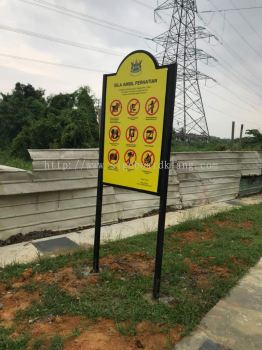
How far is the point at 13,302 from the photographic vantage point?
291 cm

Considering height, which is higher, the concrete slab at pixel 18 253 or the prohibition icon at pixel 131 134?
the prohibition icon at pixel 131 134

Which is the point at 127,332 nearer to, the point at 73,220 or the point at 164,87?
the point at 164,87

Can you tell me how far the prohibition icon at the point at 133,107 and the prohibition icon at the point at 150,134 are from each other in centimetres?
23

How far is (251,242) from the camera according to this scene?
5.03 metres

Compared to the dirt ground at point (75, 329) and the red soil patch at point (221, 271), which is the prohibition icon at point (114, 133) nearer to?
the dirt ground at point (75, 329)

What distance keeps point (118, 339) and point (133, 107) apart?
2.04m

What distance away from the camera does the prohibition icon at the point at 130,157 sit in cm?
322

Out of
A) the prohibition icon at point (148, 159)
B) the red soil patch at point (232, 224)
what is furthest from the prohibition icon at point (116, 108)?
the red soil patch at point (232, 224)

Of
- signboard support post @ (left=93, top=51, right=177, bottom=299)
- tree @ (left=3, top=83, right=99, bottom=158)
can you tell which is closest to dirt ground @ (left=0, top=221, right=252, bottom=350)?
signboard support post @ (left=93, top=51, right=177, bottom=299)

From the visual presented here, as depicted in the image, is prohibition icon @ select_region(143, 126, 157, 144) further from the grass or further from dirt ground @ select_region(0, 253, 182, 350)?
the grass

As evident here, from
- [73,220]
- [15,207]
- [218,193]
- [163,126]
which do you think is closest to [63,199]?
[73,220]

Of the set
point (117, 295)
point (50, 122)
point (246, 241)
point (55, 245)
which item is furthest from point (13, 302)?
point (50, 122)

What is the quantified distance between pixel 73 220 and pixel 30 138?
1051 centimetres

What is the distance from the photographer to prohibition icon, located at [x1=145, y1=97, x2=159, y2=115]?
295 centimetres
